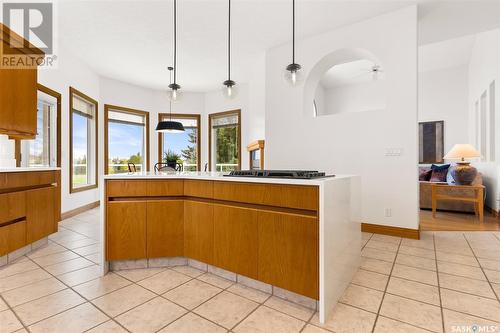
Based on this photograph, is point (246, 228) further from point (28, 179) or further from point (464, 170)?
point (464, 170)

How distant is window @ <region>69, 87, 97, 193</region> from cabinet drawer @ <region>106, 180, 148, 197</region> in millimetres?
3315

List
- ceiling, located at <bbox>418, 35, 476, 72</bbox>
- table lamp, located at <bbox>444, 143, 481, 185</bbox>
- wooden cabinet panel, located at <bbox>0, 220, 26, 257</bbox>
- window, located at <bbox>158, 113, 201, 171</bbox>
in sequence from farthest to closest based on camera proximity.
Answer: window, located at <bbox>158, 113, 201, 171</bbox>
ceiling, located at <bbox>418, 35, 476, 72</bbox>
table lamp, located at <bbox>444, 143, 481, 185</bbox>
wooden cabinet panel, located at <bbox>0, 220, 26, 257</bbox>

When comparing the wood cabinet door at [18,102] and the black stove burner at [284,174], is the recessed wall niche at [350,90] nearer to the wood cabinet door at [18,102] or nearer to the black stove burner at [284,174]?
the black stove burner at [284,174]

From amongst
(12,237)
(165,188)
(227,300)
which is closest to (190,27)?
(165,188)

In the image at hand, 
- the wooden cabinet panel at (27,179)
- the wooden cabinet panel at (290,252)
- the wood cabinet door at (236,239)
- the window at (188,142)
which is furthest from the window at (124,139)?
the wooden cabinet panel at (290,252)

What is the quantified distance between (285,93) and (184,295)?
3590 mm

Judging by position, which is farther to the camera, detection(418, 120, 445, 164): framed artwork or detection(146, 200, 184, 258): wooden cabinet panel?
detection(418, 120, 445, 164): framed artwork

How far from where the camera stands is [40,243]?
308 centimetres

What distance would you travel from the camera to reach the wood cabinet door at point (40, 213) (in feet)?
9.22

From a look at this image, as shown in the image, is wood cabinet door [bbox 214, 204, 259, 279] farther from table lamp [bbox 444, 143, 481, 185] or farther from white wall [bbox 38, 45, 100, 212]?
table lamp [bbox 444, 143, 481, 185]

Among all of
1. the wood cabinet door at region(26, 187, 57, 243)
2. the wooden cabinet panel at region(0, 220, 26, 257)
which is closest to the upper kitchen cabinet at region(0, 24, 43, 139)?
the wood cabinet door at region(26, 187, 57, 243)

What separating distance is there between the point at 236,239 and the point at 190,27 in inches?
137

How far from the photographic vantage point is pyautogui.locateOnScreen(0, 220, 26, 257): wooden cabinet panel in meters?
2.44

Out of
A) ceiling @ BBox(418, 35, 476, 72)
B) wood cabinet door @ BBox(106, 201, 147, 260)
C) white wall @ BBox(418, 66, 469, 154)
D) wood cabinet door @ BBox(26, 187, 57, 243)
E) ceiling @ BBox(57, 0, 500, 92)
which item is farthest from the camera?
white wall @ BBox(418, 66, 469, 154)
